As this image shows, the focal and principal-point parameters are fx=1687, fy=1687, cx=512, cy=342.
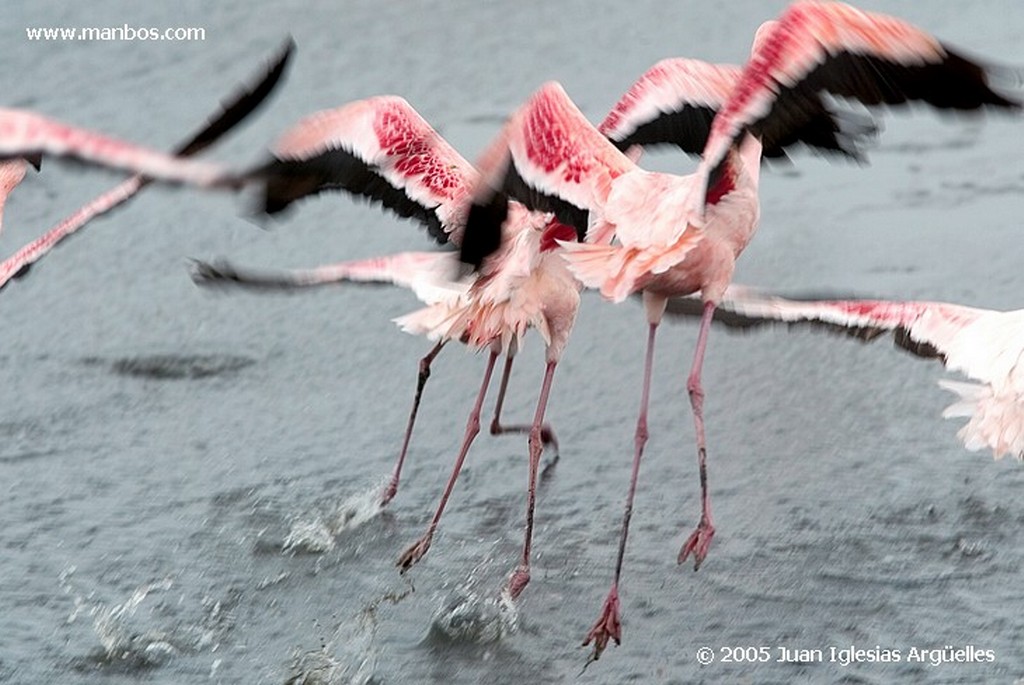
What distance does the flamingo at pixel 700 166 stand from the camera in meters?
5.43

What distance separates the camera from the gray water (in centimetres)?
619

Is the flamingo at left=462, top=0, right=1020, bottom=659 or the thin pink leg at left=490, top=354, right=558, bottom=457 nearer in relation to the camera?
the flamingo at left=462, top=0, right=1020, bottom=659

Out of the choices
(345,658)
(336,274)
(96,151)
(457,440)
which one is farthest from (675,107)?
(96,151)

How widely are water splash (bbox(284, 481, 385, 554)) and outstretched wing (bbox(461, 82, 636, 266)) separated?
1762 millimetres

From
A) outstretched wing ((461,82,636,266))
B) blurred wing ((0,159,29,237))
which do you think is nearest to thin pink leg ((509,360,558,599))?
outstretched wing ((461,82,636,266))

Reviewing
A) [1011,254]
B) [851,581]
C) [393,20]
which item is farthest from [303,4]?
[851,581]

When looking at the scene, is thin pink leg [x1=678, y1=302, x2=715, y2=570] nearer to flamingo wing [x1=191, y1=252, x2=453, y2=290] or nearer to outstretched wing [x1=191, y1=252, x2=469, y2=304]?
outstretched wing [x1=191, y1=252, x2=469, y2=304]

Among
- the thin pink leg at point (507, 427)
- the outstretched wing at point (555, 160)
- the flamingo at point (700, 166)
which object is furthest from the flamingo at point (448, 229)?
the outstretched wing at point (555, 160)

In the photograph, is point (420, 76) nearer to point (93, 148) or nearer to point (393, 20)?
point (393, 20)

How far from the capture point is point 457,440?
314 inches

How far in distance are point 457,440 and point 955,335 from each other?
2497 mm

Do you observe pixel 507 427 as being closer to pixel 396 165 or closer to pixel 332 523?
pixel 332 523

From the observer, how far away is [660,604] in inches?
248

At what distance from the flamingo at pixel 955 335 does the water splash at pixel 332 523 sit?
1.59 meters
